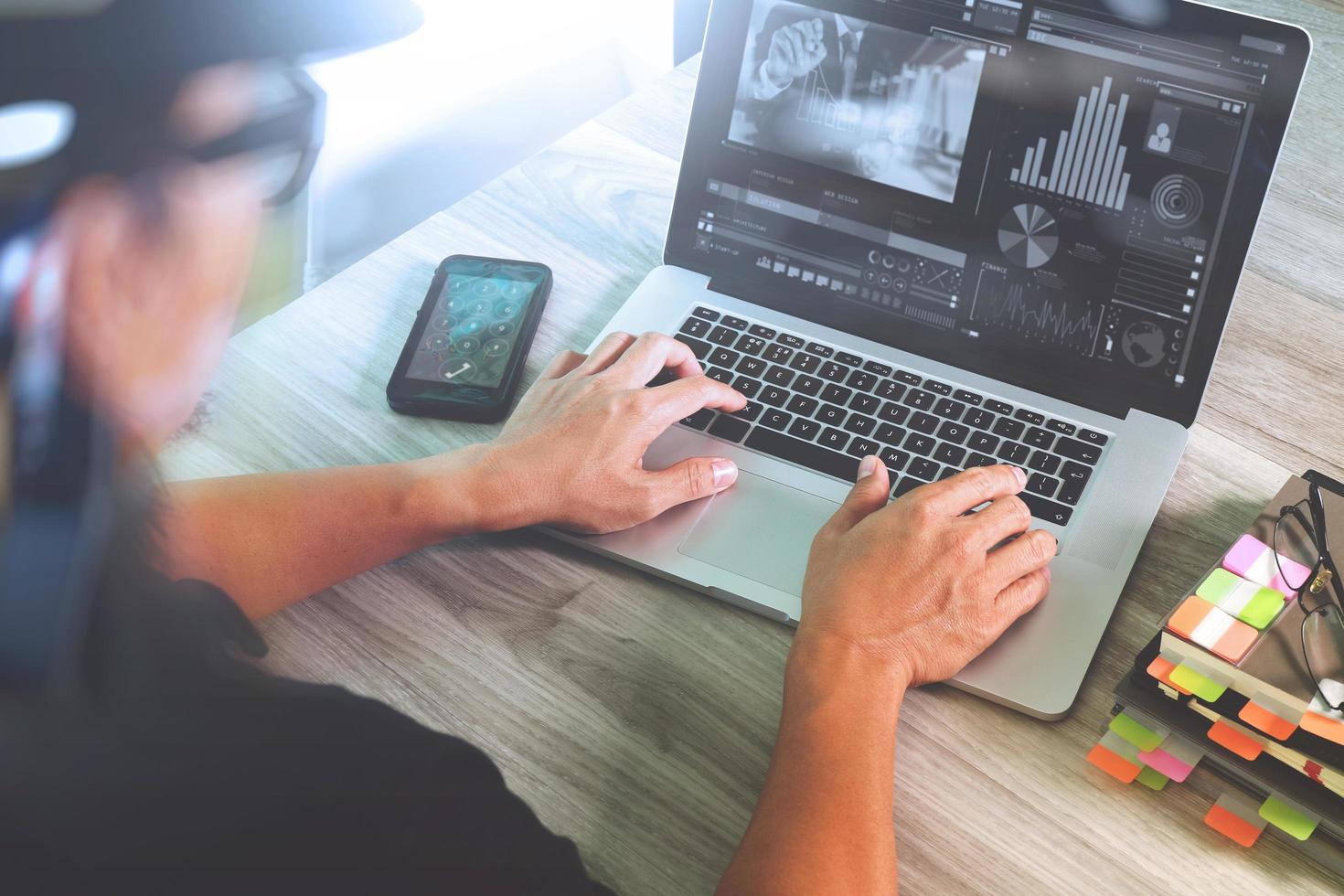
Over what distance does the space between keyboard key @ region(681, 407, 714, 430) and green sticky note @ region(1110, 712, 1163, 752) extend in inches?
13.6

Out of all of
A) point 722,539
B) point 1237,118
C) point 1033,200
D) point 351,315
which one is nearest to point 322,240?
point 351,315

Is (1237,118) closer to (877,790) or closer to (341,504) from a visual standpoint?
(877,790)

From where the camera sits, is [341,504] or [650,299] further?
[650,299]

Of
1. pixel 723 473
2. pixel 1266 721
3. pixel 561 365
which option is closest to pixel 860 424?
pixel 723 473

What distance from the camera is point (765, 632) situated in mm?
698

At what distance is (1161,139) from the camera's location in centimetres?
77

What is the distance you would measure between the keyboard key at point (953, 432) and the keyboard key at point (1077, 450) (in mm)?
66

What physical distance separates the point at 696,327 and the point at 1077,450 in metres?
0.31

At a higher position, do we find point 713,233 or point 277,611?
point 713,233

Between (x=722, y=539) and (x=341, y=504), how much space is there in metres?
0.25

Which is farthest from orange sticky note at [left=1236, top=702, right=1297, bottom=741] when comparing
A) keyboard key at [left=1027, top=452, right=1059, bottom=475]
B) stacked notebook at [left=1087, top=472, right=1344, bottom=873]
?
keyboard key at [left=1027, top=452, right=1059, bottom=475]

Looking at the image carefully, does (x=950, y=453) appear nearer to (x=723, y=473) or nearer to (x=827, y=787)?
(x=723, y=473)

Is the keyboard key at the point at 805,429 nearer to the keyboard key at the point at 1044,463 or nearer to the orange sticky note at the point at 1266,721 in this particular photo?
the keyboard key at the point at 1044,463

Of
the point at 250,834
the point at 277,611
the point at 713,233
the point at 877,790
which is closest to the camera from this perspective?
the point at 250,834
